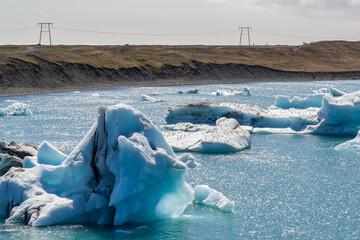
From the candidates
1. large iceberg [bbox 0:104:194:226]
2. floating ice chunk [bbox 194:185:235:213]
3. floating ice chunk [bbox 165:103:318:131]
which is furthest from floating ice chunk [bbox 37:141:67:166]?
floating ice chunk [bbox 165:103:318:131]

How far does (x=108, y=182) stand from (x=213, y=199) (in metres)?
3.49

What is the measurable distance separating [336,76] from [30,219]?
3899 inches

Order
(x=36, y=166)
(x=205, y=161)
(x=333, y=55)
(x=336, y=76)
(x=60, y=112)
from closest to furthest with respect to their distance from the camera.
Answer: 1. (x=36, y=166)
2. (x=205, y=161)
3. (x=60, y=112)
4. (x=336, y=76)
5. (x=333, y=55)

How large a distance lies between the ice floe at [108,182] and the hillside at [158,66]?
5255 centimetres

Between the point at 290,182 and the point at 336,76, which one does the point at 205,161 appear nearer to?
the point at 290,182

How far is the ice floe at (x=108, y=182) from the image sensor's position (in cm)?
1566

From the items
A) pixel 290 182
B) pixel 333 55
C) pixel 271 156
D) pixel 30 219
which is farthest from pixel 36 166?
pixel 333 55

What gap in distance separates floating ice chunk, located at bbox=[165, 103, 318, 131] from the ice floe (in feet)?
64.2

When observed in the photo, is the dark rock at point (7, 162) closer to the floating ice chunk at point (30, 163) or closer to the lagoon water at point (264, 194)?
the floating ice chunk at point (30, 163)

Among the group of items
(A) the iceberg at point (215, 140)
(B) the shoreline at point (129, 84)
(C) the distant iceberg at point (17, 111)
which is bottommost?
(B) the shoreline at point (129, 84)

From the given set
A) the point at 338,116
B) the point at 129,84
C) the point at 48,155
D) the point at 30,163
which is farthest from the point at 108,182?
the point at 129,84

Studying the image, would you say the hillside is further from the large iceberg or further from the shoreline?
the large iceberg

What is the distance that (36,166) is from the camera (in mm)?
17172

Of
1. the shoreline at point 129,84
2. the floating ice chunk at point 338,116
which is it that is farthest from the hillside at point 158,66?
the floating ice chunk at point 338,116
